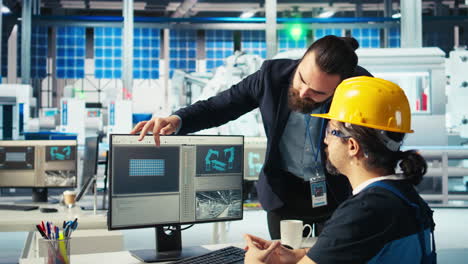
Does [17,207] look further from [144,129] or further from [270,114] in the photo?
[270,114]

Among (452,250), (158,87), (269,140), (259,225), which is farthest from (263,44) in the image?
(269,140)

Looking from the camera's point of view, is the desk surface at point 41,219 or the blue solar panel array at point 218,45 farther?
the blue solar panel array at point 218,45

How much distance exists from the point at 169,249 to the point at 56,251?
0.53m

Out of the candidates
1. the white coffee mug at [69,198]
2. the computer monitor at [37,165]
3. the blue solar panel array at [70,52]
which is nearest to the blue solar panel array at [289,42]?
the blue solar panel array at [70,52]

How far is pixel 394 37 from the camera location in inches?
599

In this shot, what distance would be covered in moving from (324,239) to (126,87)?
9873mm

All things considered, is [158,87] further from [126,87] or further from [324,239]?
[324,239]

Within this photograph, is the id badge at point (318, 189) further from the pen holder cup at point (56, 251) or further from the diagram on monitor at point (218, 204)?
the pen holder cup at point (56, 251)

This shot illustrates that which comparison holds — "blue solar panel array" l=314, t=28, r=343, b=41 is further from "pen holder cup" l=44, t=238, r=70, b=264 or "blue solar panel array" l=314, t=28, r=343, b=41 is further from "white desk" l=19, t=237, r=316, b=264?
"pen holder cup" l=44, t=238, r=70, b=264

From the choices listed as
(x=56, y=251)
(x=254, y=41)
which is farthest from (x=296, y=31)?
(x=56, y=251)

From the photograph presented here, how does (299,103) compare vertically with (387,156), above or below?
above

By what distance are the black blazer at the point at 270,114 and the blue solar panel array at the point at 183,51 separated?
13.5 metres

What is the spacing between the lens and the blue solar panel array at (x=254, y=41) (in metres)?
16.2

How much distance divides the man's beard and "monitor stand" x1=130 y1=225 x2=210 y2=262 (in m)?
0.66
